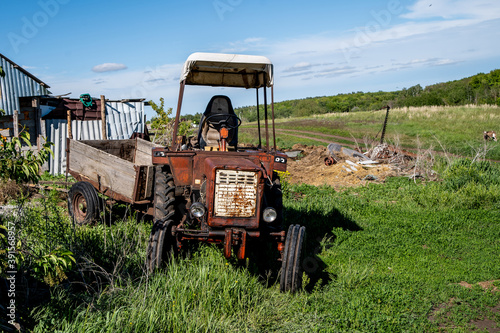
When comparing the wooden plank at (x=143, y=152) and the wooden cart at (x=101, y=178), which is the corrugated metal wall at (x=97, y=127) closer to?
the wooden plank at (x=143, y=152)

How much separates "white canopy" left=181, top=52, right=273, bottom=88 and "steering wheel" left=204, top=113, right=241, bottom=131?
0.74 meters

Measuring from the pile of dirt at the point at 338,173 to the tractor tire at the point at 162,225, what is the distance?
735 cm

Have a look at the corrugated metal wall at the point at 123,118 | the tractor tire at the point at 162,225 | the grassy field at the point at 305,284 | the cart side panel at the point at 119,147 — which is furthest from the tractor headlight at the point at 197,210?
the corrugated metal wall at the point at 123,118

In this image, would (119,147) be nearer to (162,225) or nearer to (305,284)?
(162,225)

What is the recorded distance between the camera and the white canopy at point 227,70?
5957 mm

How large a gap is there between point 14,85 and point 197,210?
13.1 meters

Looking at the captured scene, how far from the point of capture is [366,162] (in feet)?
→ 49.9

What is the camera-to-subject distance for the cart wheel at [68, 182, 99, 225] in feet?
24.6

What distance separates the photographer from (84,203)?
26.0ft

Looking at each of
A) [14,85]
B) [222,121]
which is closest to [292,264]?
[222,121]

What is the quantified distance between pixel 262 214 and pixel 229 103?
2641 millimetres

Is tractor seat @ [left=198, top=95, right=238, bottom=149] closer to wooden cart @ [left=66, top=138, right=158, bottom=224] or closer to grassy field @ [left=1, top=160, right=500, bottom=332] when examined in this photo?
wooden cart @ [left=66, top=138, right=158, bottom=224]

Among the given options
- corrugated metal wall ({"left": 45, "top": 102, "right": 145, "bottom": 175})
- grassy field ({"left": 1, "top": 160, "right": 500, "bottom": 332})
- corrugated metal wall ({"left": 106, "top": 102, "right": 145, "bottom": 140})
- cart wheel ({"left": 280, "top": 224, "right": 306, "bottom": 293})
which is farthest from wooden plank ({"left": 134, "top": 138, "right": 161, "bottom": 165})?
corrugated metal wall ({"left": 106, "top": 102, "right": 145, "bottom": 140})

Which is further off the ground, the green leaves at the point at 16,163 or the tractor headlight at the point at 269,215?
the green leaves at the point at 16,163
